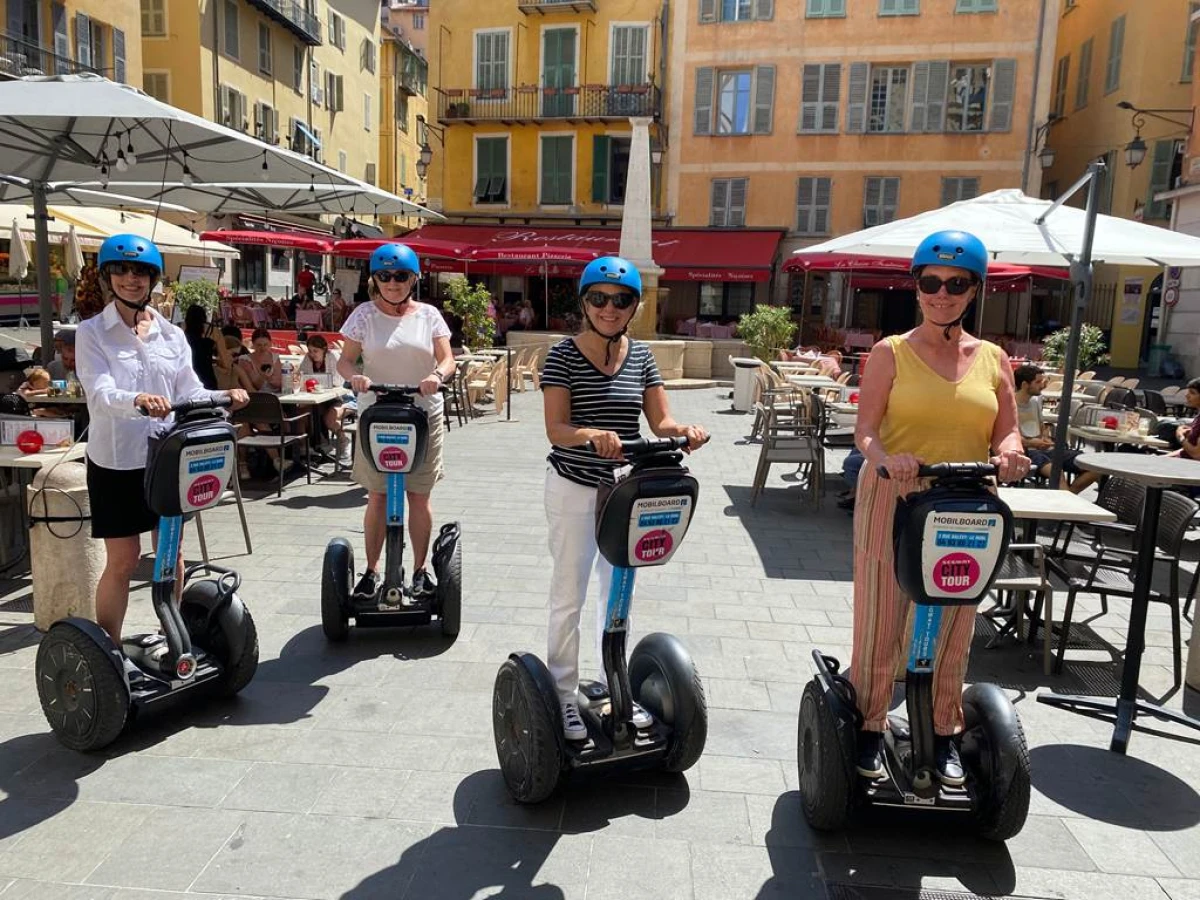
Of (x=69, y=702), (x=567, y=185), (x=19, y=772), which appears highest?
(x=567, y=185)

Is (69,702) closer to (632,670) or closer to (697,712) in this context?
(632,670)

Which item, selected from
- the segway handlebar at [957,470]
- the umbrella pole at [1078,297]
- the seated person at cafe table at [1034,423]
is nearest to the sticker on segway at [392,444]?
the segway handlebar at [957,470]

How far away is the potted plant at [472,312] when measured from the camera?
15.6 meters

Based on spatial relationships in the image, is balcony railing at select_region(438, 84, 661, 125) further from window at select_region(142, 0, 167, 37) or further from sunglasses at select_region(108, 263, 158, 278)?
sunglasses at select_region(108, 263, 158, 278)

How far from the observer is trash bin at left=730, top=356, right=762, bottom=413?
14594 millimetres

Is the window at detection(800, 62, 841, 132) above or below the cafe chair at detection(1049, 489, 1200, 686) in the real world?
above

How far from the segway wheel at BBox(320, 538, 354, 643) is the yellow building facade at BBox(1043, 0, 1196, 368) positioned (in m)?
23.4

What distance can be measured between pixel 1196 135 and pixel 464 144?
19.3 m

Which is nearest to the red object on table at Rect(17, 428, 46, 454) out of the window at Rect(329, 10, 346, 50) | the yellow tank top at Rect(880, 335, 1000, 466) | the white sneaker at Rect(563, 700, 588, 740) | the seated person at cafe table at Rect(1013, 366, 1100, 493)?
the white sneaker at Rect(563, 700, 588, 740)

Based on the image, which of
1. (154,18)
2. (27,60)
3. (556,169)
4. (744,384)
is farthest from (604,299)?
(154,18)

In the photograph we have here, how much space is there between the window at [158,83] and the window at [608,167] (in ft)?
40.0

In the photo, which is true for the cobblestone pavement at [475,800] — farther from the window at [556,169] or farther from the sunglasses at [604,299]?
the window at [556,169]

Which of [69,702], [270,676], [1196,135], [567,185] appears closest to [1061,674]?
[270,676]

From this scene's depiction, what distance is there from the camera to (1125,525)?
5.03m
